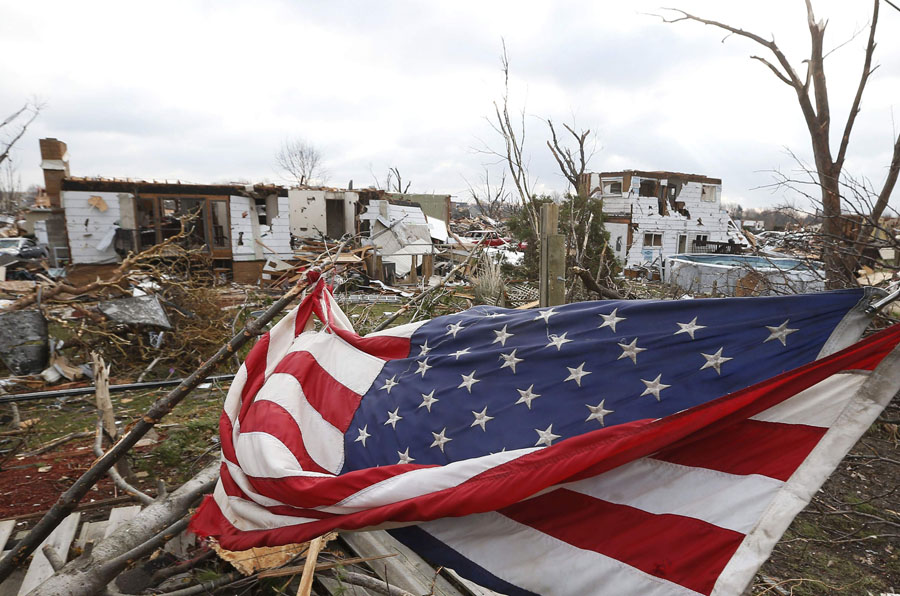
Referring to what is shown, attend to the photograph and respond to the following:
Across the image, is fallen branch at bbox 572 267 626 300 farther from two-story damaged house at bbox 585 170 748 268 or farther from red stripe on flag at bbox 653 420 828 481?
two-story damaged house at bbox 585 170 748 268

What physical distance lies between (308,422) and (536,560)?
1.58 m

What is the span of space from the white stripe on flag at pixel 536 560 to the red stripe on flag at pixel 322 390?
97 centimetres

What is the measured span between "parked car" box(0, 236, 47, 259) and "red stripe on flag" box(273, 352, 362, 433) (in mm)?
22753

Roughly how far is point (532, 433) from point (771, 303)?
44.6 inches

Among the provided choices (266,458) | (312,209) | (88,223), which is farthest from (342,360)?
(88,223)

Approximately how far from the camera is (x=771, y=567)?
13.3ft

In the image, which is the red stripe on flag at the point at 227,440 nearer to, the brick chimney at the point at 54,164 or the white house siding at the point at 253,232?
the white house siding at the point at 253,232

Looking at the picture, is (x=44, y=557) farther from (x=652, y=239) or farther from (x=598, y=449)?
(x=652, y=239)

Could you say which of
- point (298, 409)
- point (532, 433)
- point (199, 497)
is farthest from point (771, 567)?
point (199, 497)

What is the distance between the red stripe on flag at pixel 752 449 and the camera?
182 cm

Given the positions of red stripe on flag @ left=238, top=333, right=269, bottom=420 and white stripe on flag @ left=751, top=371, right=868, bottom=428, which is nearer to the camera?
white stripe on flag @ left=751, top=371, right=868, bottom=428

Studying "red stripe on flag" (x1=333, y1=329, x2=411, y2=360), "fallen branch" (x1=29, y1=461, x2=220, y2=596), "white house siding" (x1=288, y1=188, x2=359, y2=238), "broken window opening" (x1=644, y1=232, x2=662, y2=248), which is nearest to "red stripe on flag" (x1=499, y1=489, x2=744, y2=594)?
"red stripe on flag" (x1=333, y1=329, x2=411, y2=360)

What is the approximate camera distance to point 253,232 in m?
17.7

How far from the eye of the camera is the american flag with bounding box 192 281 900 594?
5.98 feet
